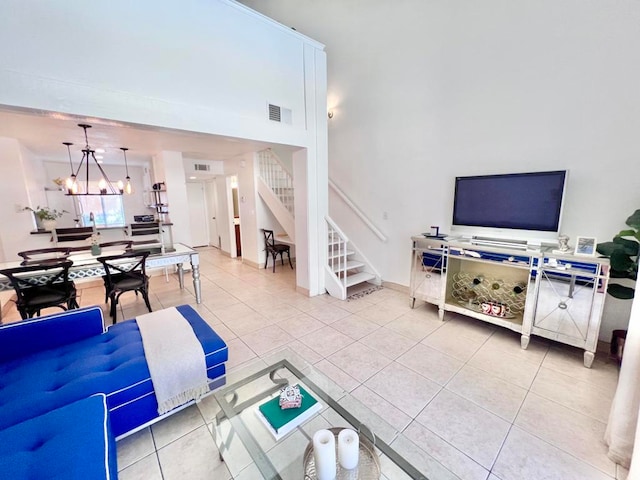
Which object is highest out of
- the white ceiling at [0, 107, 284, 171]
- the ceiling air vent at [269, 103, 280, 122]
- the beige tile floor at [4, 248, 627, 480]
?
the ceiling air vent at [269, 103, 280, 122]

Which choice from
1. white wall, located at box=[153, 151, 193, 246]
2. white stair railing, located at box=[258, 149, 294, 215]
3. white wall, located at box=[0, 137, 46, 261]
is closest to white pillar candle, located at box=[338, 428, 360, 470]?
white stair railing, located at box=[258, 149, 294, 215]

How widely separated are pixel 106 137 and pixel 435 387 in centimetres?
537

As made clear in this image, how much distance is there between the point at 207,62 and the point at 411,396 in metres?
3.72

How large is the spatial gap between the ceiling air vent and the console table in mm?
2389

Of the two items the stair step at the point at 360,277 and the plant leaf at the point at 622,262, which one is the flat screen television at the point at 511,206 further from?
the stair step at the point at 360,277

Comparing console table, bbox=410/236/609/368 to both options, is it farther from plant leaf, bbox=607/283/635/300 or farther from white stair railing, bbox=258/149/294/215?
white stair railing, bbox=258/149/294/215

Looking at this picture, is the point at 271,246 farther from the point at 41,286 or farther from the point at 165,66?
the point at 165,66

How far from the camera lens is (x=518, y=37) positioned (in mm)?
2816

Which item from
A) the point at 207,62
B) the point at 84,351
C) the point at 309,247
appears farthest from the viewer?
the point at 309,247

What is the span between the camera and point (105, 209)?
8.21 meters

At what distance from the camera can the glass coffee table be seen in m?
1.23

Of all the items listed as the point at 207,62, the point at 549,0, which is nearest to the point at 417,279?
the point at 549,0

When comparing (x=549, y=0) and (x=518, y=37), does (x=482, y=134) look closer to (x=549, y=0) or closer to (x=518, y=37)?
(x=518, y=37)

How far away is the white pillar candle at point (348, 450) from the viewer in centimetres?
114
